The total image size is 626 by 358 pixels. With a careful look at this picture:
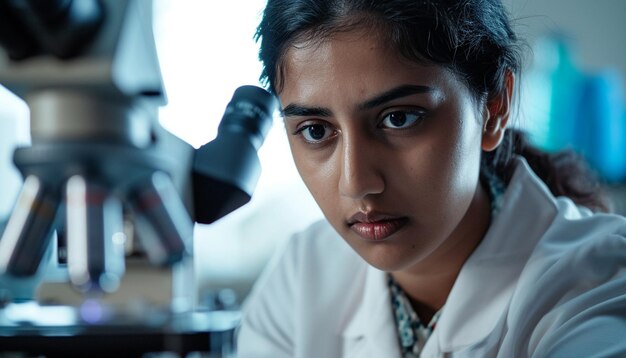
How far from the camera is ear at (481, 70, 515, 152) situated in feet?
3.08

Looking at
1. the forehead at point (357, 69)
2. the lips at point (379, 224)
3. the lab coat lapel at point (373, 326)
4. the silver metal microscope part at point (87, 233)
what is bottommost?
the lab coat lapel at point (373, 326)

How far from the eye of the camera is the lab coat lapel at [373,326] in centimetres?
99

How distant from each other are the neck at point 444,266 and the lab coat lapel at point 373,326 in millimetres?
43

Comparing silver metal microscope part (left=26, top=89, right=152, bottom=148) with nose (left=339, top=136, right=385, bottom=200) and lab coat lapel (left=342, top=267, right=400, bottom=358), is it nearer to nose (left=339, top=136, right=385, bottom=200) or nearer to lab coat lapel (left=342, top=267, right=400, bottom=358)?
nose (left=339, top=136, right=385, bottom=200)

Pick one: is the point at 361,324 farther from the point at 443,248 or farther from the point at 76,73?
the point at 76,73

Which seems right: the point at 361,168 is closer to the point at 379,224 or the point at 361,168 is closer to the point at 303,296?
the point at 379,224

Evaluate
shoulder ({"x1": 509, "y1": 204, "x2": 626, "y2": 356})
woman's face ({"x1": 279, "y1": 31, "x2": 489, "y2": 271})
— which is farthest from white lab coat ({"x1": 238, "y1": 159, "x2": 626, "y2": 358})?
woman's face ({"x1": 279, "y1": 31, "x2": 489, "y2": 271})

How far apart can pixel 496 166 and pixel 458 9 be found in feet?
1.04

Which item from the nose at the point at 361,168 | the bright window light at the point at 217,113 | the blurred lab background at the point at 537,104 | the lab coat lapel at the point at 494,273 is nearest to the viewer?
the nose at the point at 361,168

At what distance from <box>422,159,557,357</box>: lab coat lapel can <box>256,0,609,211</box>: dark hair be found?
0.61ft

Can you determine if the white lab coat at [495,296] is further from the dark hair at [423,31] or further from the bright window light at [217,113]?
the bright window light at [217,113]

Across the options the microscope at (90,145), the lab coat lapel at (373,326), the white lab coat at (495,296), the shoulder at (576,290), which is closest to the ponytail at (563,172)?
the white lab coat at (495,296)

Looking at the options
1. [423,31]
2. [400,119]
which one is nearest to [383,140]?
[400,119]

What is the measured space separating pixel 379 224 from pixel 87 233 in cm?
41
